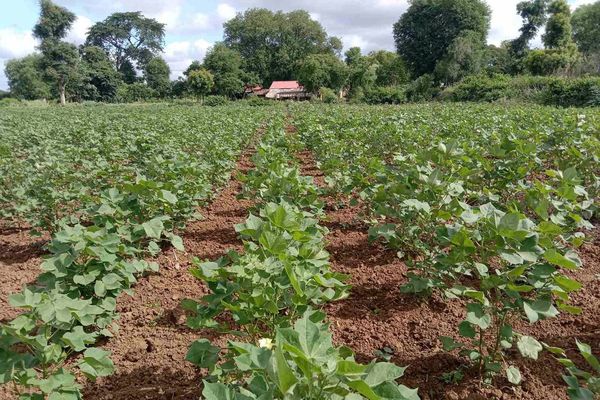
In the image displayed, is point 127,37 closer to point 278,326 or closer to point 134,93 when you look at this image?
point 134,93

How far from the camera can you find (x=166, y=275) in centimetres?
432

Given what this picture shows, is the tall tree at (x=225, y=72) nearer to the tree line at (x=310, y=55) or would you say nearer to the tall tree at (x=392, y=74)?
the tree line at (x=310, y=55)

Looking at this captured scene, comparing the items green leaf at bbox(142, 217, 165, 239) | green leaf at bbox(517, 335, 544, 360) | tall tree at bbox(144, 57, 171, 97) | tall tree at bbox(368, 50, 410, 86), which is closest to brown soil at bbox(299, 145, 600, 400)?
green leaf at bbox(517, 335, 544, 360)

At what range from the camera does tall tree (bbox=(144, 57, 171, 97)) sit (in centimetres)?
7338

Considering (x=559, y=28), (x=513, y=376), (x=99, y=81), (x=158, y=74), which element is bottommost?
(x=513, y=376)

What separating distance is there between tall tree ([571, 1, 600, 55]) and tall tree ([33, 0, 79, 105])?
6390cm

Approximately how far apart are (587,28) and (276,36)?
48741mm

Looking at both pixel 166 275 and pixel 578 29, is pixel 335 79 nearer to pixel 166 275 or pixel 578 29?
pixel 578 29

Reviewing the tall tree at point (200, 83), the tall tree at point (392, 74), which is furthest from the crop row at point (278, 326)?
the tall tree at point (392, 74)

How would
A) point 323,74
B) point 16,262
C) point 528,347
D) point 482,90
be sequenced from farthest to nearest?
point 323,74, point 482,90, point 16,262, point 528,347

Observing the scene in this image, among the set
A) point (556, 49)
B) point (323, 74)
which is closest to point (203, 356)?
point (323, 74)

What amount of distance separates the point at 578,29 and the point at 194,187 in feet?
240

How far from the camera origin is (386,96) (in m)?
41.7

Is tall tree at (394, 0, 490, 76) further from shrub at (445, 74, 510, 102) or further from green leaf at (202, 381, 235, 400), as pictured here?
green leaf at (202, 381, 235, 400)
